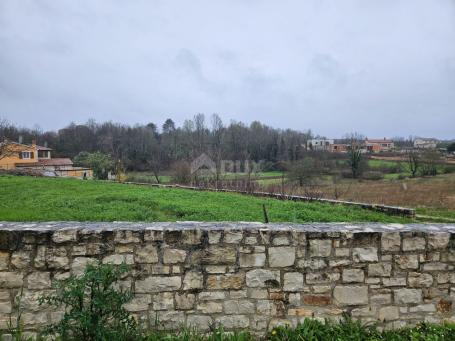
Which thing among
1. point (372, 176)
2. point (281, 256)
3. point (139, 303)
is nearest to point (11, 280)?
point (139, 303)

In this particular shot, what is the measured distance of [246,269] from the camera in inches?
138

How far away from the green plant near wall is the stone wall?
19cm

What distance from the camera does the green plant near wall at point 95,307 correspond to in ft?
9.80

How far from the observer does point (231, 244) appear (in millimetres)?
3508

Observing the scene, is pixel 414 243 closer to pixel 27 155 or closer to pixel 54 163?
pixel 54 163

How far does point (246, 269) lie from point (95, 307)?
1437 mm

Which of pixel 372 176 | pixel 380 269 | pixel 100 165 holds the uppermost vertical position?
pixel 100 165

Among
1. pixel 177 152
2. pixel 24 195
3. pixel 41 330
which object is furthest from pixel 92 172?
pixel 41 330

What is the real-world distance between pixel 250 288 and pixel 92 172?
121 ft

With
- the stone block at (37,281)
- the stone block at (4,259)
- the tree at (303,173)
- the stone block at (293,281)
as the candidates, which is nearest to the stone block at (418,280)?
the stone block at (293,281)

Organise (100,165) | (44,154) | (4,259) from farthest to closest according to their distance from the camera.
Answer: (44,154)
(100,165)
(4,259)

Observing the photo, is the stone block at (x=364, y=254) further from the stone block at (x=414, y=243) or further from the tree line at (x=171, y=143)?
the tree line at (x=171, y=143)

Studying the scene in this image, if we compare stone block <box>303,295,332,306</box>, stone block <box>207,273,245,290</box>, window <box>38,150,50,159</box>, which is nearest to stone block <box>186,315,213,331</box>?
stone block <box>207,273,245,290</box>

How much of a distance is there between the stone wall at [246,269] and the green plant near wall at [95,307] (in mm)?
192
